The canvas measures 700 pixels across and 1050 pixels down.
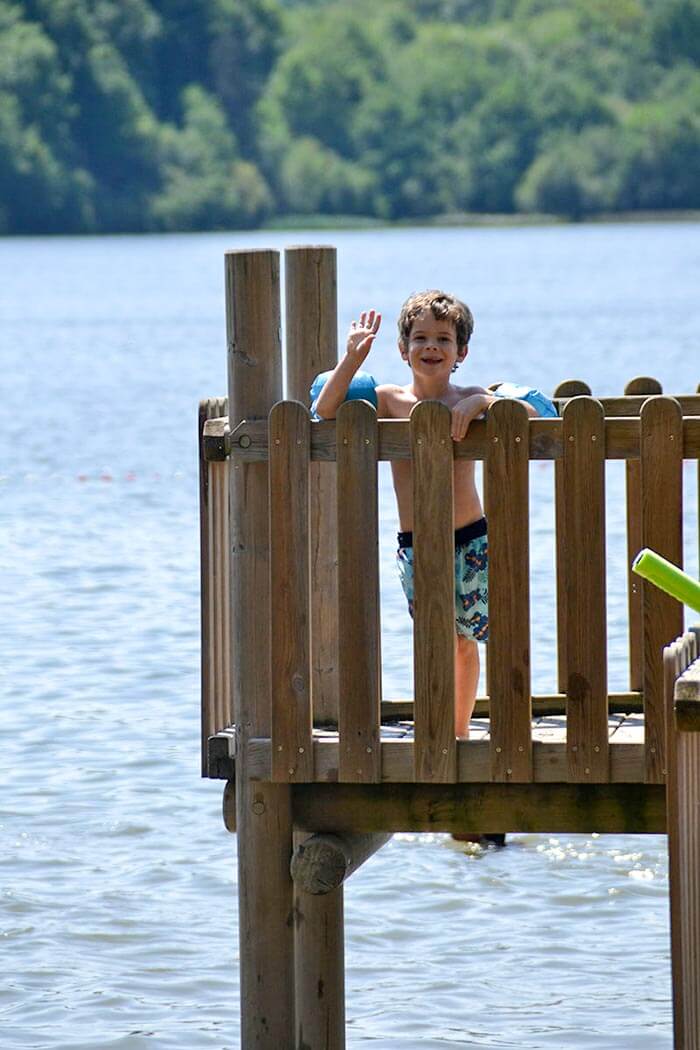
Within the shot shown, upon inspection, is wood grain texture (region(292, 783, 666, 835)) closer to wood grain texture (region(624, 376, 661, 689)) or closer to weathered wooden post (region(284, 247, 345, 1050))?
weathered wooden post (region(284, 247, 345, 1050))

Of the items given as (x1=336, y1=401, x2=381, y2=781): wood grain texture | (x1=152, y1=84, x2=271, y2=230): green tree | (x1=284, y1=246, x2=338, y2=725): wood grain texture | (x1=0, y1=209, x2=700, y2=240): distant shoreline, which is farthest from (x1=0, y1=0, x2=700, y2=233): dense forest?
(x1=336, y1=401, x2=381, y2=781): wood grain texture

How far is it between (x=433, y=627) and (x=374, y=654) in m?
0.17

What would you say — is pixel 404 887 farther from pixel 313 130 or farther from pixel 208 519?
pixel 313 130

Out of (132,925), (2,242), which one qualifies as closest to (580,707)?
(132,925)

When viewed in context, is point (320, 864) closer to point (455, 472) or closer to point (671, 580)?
point (455, 472)

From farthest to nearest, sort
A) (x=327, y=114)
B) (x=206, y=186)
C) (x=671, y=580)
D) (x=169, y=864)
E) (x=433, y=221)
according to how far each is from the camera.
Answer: (x=327, y=114) < (x=433, y=221) < (x=206, y=186) < (x=169, y=864) < (x=671, y=580)

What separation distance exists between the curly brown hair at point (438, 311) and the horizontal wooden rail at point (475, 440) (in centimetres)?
55

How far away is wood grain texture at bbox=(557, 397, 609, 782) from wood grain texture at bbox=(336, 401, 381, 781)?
48cm

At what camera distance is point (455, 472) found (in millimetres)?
6078

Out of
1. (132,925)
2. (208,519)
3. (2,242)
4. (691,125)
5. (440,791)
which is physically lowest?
(132,925)

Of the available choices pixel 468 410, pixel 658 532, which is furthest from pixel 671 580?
pixel 468 410

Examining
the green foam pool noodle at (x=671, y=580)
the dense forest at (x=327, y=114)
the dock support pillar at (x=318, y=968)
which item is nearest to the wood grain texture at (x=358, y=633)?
the dock support pillar at (x=318, y=968)

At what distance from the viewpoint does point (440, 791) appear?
5691 millimetres

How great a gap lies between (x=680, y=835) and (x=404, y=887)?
4924 mm
